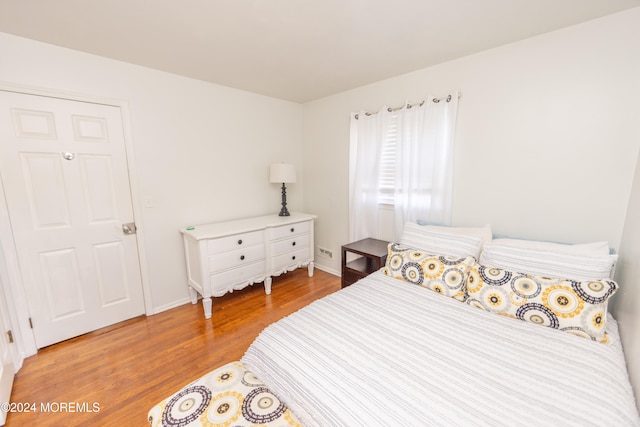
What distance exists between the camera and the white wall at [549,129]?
1.54m

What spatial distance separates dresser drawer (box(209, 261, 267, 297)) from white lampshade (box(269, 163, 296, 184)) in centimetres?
98

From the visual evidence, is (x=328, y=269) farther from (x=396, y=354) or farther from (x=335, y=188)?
(x=396, y=354)

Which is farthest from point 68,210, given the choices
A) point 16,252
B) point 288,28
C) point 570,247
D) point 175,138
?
point 570,247

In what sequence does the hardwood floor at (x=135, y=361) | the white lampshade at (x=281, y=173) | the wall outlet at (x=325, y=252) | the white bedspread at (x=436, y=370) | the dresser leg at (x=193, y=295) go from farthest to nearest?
the wall outlet at (x=325, y=252), the white lampshade at (x=281, y=173), the dresser leg at (x=193, y=295), the hardwood floor at (x=135, y=361), the white bedspread at (x=436, y=370)

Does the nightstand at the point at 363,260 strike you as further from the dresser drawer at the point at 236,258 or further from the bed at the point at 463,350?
the dresser drawer at the point at 236,258

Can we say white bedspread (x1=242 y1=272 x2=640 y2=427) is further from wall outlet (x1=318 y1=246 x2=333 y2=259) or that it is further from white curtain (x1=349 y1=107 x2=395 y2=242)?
wall outlet (x1=318 y1=246 x2=333 y2=259)

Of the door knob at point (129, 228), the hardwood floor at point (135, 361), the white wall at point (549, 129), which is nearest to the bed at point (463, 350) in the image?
the white wall at point (549, 129)

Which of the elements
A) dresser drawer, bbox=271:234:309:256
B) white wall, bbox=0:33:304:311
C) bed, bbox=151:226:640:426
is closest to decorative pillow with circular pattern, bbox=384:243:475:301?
bed, bbox=151:226:640:426

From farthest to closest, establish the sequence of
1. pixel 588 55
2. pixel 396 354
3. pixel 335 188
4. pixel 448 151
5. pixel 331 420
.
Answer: pixel 335 188 → pixel 448 151 → pixel 588 55 → pixel 396 354 → pixel 331 420

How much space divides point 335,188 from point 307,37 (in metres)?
1.75

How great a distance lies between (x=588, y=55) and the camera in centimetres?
160

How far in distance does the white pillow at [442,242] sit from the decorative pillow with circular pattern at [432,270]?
68mm

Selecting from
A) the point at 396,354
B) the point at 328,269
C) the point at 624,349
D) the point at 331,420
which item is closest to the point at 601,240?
the point at 624,349

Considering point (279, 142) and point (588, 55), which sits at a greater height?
point (588, 55)
